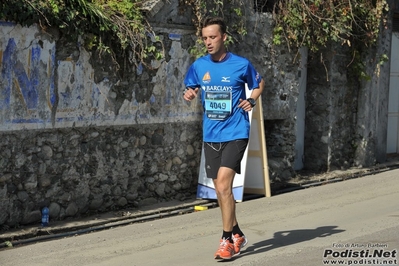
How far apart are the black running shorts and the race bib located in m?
0.26

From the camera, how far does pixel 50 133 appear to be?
941 centimetres

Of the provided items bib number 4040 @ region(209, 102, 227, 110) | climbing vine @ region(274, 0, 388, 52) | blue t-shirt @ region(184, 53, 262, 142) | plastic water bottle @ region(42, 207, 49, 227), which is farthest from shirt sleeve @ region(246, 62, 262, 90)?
climbing vine @ region(274, 0, 388, 52)

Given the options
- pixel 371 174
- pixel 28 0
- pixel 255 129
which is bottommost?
pixel 371 174

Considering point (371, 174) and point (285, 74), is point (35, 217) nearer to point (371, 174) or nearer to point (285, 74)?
point (285, 74)

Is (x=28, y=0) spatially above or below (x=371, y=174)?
above

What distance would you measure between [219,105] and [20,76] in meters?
2.61

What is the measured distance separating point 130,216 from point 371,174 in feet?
19.2

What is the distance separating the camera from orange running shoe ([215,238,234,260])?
7.42 m

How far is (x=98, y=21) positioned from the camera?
387 inches

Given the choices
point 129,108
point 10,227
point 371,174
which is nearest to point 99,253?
point 10,227

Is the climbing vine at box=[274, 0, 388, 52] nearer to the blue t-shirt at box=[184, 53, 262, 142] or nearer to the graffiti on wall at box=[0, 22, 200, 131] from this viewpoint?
the graffiti on wall at box=[0, 22, 200, 131]

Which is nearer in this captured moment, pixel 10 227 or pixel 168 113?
pixel 10 227

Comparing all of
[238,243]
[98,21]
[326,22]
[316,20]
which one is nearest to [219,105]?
[238,243]

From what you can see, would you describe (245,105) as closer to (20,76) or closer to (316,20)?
(20,76)
